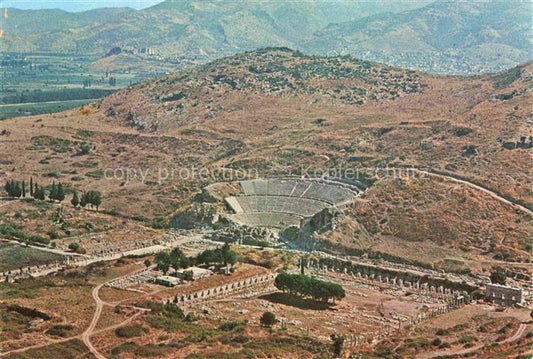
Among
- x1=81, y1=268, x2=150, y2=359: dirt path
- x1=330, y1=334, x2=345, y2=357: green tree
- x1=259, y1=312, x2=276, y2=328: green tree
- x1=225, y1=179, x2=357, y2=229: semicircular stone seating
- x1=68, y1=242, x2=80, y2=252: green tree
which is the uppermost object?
x1=225, y1=179, x2=357, y2=229: semicircular stone seating

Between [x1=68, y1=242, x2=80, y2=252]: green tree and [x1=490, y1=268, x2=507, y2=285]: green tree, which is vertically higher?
[x1=490, y1=268, x2=507, y2=285]: green tree

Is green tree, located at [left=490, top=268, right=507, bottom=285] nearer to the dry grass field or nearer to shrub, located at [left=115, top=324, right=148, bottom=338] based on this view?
the dry grass field

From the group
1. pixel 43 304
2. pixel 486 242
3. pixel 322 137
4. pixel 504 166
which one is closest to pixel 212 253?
pixel 43 304

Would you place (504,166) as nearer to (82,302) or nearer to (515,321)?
(515,321)

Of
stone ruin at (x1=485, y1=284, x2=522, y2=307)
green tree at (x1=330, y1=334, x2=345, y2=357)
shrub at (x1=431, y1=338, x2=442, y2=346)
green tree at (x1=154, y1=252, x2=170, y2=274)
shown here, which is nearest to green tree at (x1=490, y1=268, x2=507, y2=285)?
stone ruin at (x1=485, y1=284, x2=522, y2=307)

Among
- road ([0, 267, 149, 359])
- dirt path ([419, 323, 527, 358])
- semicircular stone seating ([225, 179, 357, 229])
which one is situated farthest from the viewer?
semicircular stone seating ([225, 179, 357, 229])

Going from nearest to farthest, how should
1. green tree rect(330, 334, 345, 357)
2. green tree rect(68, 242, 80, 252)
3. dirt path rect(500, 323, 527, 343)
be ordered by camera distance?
green tree rect(330, 334, 345, 357), dirt path rect(500, 323, 527, 343), green tree rect(68, 242, 80, 252)

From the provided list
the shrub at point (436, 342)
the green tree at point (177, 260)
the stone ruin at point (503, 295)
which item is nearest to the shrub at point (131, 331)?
the shrub at point (436, 342)

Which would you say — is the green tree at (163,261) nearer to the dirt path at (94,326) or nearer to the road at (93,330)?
the dirt path at (94,326)
